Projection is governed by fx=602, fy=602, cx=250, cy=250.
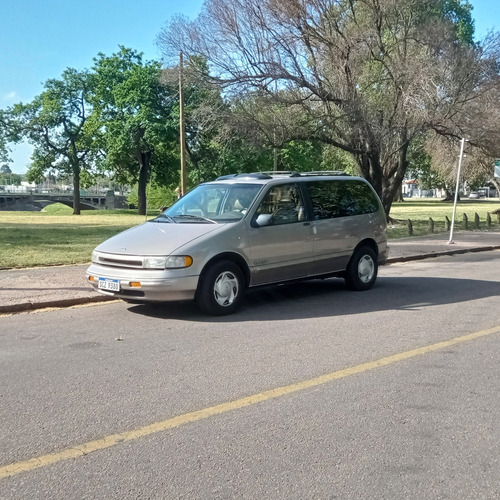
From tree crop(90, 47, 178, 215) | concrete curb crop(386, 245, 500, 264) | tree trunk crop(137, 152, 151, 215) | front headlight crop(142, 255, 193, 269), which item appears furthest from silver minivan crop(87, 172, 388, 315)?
tree trunk crop(137, 152, 151, 215)

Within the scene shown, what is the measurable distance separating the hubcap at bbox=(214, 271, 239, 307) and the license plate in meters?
1.26

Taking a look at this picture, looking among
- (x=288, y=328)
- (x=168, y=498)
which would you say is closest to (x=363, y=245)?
(x=288, y=328)

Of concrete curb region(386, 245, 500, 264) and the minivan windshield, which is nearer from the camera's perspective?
the minivan windshield

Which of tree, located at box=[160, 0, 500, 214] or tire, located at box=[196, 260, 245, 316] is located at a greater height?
tree, located at box=[160, 0, 500, 214]

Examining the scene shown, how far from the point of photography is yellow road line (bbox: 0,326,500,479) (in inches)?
144

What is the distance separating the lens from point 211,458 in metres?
3.73

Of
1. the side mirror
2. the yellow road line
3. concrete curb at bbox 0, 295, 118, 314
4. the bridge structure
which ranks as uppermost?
the bridge structure

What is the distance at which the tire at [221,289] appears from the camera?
25.5ft

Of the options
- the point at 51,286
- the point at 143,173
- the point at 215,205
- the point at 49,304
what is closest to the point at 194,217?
the point at 215,205

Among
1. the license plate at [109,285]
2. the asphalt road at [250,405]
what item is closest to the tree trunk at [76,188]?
the asphalt road at [250,405]

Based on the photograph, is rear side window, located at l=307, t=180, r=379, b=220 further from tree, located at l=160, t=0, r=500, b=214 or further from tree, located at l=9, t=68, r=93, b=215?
tree, located at l=9, t=68, r=93, b=215

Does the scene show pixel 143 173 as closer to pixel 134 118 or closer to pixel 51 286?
pixel 134 118

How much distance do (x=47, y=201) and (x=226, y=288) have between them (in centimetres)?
9180

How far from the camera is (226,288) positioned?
8.01m
